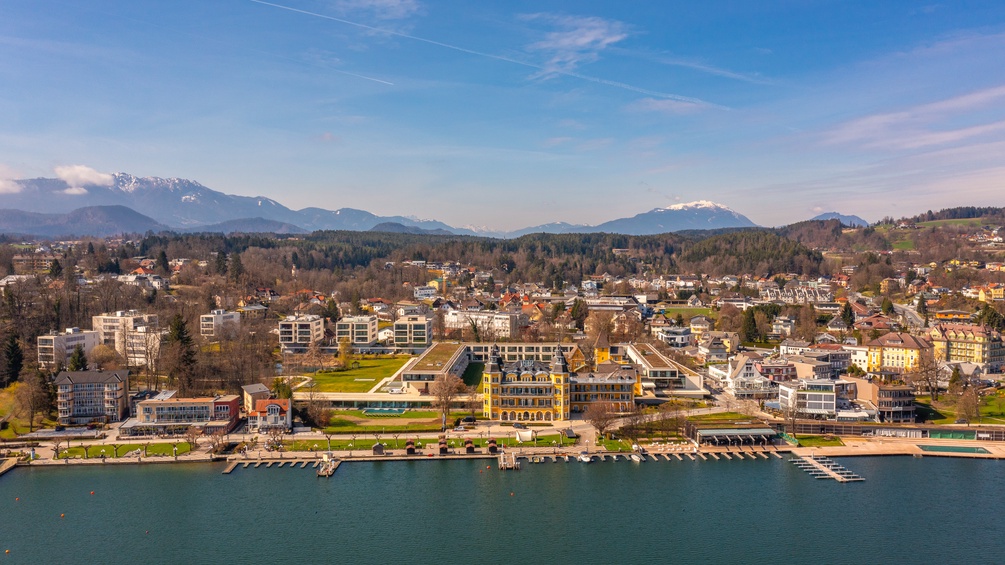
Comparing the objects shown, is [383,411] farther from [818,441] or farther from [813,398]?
[813,398]

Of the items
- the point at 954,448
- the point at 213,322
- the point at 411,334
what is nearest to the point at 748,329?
the point at 954,448

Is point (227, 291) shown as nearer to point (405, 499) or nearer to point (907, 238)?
point (405, 499)

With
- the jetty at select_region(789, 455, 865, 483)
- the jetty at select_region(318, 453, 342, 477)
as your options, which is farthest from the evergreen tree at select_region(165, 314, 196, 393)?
the jetty at select_region(789, 455, 865, 483)

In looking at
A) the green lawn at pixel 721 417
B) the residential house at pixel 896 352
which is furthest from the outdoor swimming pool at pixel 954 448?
the residential house at pixel 896 352

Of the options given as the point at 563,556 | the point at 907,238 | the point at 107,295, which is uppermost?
the point at 907,238

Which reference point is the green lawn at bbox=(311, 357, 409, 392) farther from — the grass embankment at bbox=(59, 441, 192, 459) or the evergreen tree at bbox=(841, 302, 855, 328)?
the evergreen tree at bbox=(841, 302, 855, 328)

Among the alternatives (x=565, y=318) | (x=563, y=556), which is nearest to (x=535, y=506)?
(x=563, y=556)
